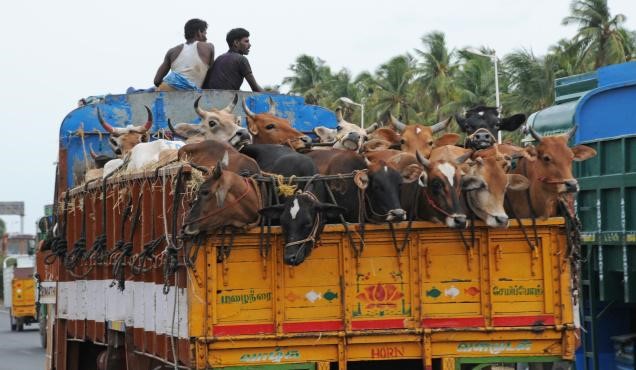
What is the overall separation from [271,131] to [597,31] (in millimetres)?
31643

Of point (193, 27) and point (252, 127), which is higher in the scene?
point (193, 27)

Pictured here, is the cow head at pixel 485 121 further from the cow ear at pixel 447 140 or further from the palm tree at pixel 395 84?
the palm tree at pixel 395 84

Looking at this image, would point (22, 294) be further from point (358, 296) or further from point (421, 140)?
point (358, 296)

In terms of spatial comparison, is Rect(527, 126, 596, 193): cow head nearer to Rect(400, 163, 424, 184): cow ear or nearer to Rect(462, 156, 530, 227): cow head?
Rect(462, 156, 530, 227): cow head

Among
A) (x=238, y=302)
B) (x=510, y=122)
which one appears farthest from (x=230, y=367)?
(x=510, y=122)

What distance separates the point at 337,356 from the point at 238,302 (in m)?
0.87

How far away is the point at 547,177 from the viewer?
11195 millimetres

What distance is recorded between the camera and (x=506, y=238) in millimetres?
10602

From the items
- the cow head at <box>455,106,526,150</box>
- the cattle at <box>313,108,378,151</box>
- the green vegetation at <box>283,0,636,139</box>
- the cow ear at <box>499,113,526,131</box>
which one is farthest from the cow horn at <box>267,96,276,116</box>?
the green vegetation at <box>283,0,636,139</box>

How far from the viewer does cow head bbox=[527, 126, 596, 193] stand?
36.6ft

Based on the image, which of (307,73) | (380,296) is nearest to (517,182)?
(380,296)

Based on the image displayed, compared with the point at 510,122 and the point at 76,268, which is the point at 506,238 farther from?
the point at 76,268

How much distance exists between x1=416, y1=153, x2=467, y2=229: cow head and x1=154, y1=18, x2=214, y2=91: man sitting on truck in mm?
5747

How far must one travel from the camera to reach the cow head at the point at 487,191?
1033 centimetres
